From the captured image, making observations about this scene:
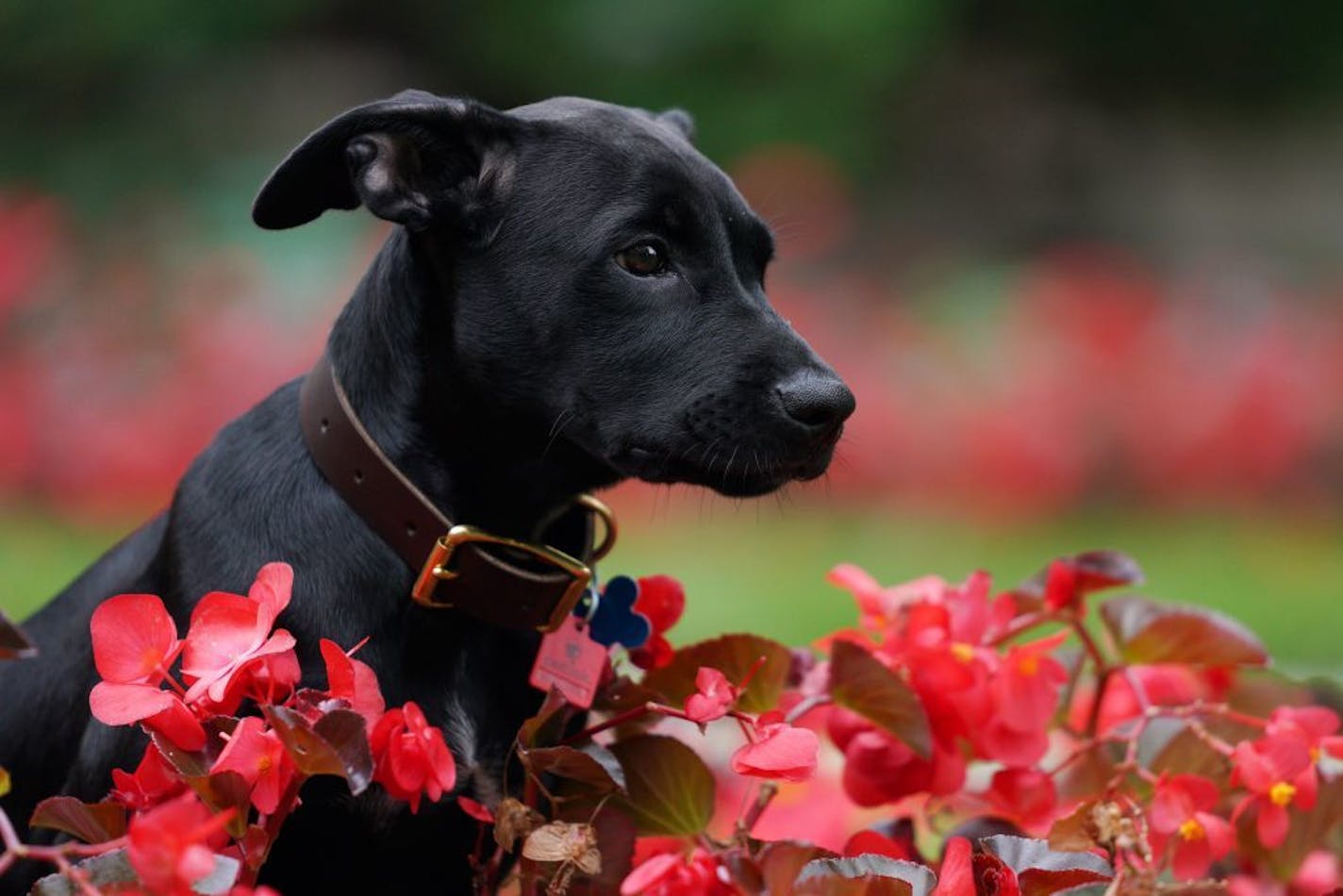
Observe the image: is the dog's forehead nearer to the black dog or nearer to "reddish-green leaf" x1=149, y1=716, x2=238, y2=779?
the black dog

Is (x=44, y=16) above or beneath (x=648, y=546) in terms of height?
above

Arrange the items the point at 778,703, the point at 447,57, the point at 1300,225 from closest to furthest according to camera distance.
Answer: the point at 778,703 → the point at 447,57 → the point at 1300,225

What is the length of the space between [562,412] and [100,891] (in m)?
0.63

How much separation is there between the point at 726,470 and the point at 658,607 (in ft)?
0.51

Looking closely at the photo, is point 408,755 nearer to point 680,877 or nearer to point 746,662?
point 680,877

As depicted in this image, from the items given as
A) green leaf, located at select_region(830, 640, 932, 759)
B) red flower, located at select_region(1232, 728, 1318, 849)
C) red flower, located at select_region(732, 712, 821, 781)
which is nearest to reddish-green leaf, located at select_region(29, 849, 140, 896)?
red flower, located at select_region(732, 712, 821, 781)

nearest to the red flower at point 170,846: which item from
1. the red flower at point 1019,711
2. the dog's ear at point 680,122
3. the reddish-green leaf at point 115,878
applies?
the reddish-green leaf at point 115,878

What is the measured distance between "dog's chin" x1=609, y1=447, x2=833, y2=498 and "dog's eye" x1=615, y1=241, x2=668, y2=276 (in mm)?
168

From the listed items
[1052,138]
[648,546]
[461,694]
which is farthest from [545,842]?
[1052,138]

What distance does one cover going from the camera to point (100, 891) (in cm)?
109

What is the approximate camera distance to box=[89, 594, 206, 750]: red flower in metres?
1.21

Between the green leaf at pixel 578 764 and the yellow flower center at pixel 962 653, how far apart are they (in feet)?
1.31

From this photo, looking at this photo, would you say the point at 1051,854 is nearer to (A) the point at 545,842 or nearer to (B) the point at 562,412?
(A) the point at 545,842

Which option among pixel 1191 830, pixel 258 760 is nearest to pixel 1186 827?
pixel 1191 830
